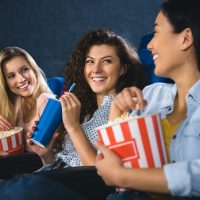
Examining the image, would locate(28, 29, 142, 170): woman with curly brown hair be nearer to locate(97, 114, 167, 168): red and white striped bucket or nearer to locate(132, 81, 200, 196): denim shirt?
locate(132, 81, 200, 196): denim shirt

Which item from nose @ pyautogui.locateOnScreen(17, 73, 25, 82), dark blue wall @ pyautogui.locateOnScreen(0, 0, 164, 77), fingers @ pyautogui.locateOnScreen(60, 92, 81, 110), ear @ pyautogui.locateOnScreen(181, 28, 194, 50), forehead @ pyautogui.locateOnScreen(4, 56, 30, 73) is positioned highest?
dark blue wall @ pyautogui.locateOnScreen(0, 0, 164, 77)

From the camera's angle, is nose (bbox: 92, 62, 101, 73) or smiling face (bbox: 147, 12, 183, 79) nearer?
smiling face (bbox: 147, 12, 183, 79)

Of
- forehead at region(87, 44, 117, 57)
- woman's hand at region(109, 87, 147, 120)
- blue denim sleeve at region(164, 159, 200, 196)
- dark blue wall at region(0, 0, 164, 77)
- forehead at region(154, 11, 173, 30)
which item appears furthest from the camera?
dark blue wall at region(0, 0, 164, 77)

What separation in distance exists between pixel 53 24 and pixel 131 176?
2513mm

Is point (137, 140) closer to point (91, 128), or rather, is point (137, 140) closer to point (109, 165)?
point (109, 165)

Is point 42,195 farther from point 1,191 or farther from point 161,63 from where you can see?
point 161,63

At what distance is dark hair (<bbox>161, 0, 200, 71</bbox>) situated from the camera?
1.25 m

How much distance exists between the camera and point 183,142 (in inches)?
45.9

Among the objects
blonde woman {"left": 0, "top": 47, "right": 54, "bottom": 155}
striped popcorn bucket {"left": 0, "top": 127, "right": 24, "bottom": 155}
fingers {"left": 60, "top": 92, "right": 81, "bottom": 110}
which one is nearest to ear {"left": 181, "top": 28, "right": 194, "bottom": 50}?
fingers {"left": 60, "top": 92, "right": 81, "bottom": 110}

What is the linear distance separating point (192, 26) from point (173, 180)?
1.62ft

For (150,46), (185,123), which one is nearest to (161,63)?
(150,46)

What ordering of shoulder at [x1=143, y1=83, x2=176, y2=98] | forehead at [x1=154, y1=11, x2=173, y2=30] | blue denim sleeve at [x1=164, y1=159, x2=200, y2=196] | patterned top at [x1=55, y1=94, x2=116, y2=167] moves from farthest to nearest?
patterned top at [x1=55, y1=94, x2=116, y2=167], shoulder at [x1=143, y1=83, x2=176, y2=98], forehead at [x1=154, y1=11, x2=173, y2=30], blue denim sleeve at [x1=164, y1=159, x2=200, y2=196]

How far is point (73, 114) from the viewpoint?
1470mm

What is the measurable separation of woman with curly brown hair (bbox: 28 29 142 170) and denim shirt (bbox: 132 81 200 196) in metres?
0.32
